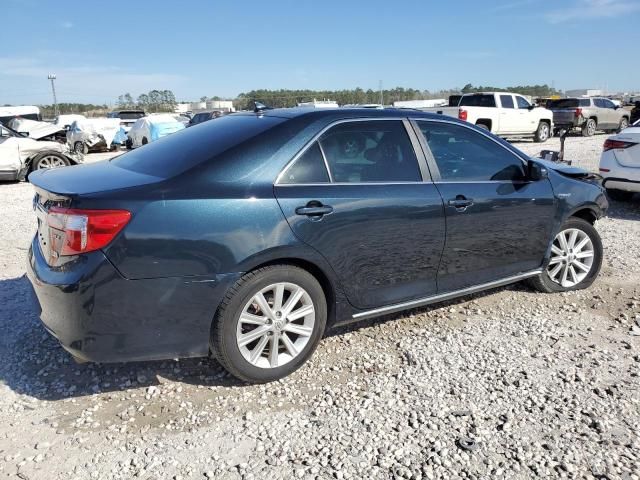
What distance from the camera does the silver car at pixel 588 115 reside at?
22688 millimetres

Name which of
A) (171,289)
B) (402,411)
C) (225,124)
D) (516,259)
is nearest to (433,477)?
(402,411)

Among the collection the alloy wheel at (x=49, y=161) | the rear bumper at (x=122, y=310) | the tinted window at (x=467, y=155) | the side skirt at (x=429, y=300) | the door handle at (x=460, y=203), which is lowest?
the side skirt at (x=429, y=300)

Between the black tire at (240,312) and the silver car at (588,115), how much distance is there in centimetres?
2284

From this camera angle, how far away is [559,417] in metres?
2.84

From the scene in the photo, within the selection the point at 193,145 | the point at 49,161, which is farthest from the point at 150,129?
the point at 193,145

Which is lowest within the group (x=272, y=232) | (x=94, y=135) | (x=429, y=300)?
(x=429, y=300)

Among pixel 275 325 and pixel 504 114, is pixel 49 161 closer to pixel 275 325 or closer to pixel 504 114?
pixel 275 325

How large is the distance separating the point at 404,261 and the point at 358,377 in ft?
2.75

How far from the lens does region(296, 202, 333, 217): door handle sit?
3.05 metres

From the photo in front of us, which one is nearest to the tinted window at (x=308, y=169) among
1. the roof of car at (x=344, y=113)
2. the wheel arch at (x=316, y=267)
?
the roof of car at (x=344, y=113)

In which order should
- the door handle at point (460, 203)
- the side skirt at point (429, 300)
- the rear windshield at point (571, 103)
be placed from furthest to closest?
A: the rear windshield at point (571, 103) < the door handle at point (460, 203) < the side skirt at point (429, 300)

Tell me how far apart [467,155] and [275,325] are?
202 centimetres

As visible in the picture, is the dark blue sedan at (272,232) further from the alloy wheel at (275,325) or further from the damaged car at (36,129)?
the damaged car at (36,129)

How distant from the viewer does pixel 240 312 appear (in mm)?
2957
